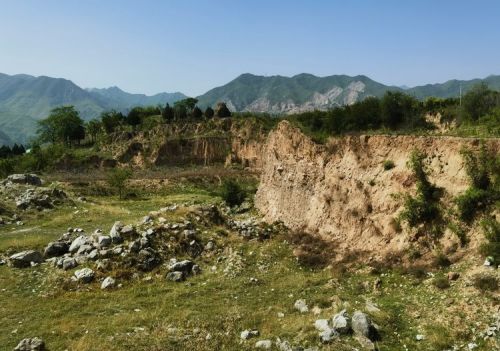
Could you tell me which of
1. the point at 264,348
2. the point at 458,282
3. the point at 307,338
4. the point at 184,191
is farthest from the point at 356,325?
the point at 184,191

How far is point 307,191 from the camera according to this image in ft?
77.0

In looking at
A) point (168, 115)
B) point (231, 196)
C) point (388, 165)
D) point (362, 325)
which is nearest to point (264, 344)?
point (362, 325)

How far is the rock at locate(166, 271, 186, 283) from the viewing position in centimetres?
1647

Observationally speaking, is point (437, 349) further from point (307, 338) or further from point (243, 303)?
point (243, 303)

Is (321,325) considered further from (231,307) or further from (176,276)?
(176,276)

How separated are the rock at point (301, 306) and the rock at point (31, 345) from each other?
7292mm

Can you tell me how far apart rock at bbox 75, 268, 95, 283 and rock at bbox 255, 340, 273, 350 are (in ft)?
26.6

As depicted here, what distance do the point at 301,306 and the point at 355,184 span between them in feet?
27.7

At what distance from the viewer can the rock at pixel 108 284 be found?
1562cm

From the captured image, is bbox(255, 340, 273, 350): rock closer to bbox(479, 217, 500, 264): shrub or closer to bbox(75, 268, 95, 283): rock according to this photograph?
bbox(479, 217, 500, 264): shrub

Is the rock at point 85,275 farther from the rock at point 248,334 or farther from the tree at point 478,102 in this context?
the tree at point 478,102

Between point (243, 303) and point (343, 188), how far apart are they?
904 cm

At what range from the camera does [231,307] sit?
13625 millimetres

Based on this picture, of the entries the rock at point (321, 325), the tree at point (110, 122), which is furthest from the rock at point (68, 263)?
the tree at point (110, 122)
